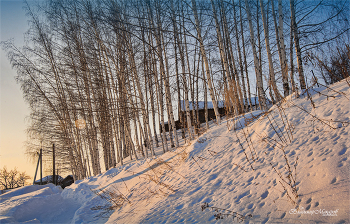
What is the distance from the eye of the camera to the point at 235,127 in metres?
4.11

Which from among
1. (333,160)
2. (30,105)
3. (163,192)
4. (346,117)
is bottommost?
(163,192)

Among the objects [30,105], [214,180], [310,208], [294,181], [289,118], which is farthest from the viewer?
[30,105]

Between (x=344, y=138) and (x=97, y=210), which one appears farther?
(x=97, y=210)

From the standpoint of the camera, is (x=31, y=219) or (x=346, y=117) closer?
(x=346, y=117)

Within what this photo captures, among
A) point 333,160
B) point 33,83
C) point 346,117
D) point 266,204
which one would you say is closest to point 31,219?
point 266,204

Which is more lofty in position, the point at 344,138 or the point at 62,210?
the point at 344,138

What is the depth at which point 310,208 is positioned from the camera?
4.72ft

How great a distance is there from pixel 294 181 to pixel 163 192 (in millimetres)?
1941

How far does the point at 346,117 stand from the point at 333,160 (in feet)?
2.54

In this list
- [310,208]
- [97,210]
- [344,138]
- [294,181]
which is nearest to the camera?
[310,208]

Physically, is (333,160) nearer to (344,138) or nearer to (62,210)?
(344,138)

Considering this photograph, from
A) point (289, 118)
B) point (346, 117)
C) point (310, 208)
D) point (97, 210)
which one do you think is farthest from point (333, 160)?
point (97, 210)

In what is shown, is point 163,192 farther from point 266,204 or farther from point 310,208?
point 310,208

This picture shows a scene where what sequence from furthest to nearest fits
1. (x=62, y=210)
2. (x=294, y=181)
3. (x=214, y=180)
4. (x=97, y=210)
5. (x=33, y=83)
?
(x=33, y=83) → (x=62, y=210) → (x=97, y=210) → (x=214, y=180) → (x=294, y=181)
